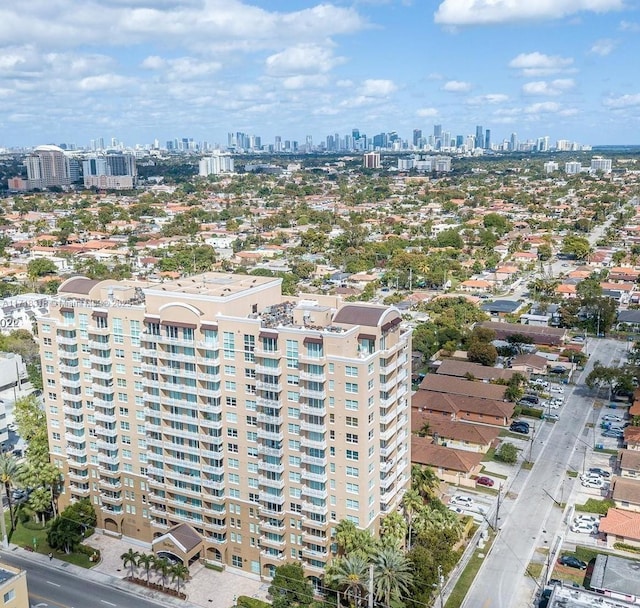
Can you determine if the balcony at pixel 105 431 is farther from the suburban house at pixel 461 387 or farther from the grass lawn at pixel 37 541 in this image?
the suburban house at pixel 461 387

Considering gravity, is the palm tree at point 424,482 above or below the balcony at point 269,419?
below

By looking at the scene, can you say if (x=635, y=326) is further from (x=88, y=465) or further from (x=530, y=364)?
(x=88, y=465)

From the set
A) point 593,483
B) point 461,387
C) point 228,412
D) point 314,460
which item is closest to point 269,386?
point 228,412

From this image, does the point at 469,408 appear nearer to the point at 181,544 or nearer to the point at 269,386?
the point at 269,386

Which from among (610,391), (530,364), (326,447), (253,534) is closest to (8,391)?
(253,534)

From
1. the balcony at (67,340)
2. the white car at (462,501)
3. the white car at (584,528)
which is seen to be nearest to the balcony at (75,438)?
the balcony at (67,340)

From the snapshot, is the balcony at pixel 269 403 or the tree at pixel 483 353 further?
the tree at pixel 483 353
